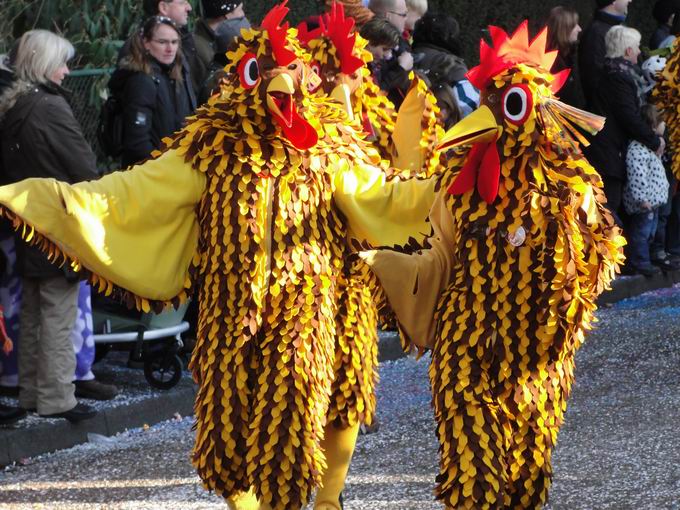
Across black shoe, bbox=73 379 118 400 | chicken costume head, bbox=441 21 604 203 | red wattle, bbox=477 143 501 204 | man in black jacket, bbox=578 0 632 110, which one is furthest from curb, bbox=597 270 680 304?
red wattle, bbox=477 143 501 204

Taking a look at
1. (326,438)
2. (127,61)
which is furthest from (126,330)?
(326,438)

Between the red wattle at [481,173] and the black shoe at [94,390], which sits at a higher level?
the red wattle at [481,173]

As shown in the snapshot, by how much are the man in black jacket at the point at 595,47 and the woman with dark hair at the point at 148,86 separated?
3863 mm

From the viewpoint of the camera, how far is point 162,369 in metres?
7.58

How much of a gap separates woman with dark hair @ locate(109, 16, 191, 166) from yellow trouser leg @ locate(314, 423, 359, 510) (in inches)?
112

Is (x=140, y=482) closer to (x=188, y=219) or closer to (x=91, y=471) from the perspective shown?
(x=91, y=471)

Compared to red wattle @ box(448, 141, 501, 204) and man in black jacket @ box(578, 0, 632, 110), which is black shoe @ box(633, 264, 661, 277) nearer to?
man in black jacket @ box(578, 0, 632, 110)

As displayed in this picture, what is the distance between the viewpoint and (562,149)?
14.4 ft

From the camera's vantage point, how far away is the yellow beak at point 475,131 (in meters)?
4.32

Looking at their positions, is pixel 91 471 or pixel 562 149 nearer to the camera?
pixel 562 149

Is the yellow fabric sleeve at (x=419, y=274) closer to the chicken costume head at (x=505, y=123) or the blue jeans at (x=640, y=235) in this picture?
the chicken costume head at (x=505, y=123)

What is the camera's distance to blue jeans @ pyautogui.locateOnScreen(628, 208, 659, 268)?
10.8 meters

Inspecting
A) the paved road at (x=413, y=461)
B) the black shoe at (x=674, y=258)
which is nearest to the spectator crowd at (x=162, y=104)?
the paved road at (x=413, y=461)

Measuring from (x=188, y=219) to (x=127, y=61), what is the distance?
2.92 m
